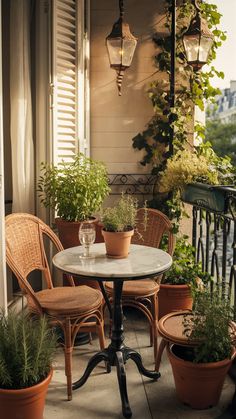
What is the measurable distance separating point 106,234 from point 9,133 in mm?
1693

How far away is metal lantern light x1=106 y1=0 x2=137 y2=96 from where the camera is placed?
388cm

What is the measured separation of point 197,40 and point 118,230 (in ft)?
5.79

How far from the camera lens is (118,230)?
2.68m

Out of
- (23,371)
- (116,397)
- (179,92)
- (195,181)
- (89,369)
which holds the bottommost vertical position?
(116,397)

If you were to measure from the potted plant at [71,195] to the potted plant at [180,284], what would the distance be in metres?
0.71

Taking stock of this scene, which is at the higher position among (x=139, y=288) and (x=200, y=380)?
(x=139, y=288)

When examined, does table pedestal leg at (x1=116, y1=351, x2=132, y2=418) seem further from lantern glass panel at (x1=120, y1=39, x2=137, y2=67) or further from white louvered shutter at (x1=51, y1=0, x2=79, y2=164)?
lantern glass panel at (x1=120, y1=39, x2=137, y2=67)

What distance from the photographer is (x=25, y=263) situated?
3055mm

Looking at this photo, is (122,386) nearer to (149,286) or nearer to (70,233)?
(149,286)

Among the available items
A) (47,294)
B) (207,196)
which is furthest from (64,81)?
(47,294)

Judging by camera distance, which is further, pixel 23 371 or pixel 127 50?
pixel 127 50

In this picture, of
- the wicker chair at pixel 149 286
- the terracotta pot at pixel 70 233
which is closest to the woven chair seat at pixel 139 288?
the wicker chair at pixel 149 286

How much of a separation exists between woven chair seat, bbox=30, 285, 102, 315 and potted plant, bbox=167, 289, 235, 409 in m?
0.52

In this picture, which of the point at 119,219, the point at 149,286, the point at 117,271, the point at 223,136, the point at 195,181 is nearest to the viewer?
the point at 117,271
